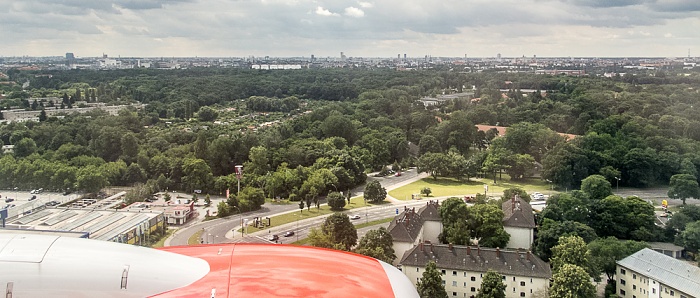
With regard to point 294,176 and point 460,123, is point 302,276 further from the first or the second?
point 460,123

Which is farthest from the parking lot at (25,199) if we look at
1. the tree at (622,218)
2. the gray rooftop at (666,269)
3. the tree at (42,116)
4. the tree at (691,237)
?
the tree at (691,237)

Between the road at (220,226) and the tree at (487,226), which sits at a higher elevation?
the tree at (487,226)

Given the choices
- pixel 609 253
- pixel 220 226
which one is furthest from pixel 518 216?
pixel 220 226

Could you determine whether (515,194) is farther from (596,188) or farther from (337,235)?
(337,235)

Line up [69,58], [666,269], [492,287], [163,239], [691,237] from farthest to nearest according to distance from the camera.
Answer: [69,58], [163,239], [691,237], [666,269], [492,287]

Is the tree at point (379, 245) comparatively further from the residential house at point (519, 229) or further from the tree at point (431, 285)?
the residential house at point (519, 229)

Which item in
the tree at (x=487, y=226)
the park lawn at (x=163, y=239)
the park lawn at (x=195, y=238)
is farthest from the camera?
the park lawn at (x=195, y=238)

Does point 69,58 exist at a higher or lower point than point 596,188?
higher
